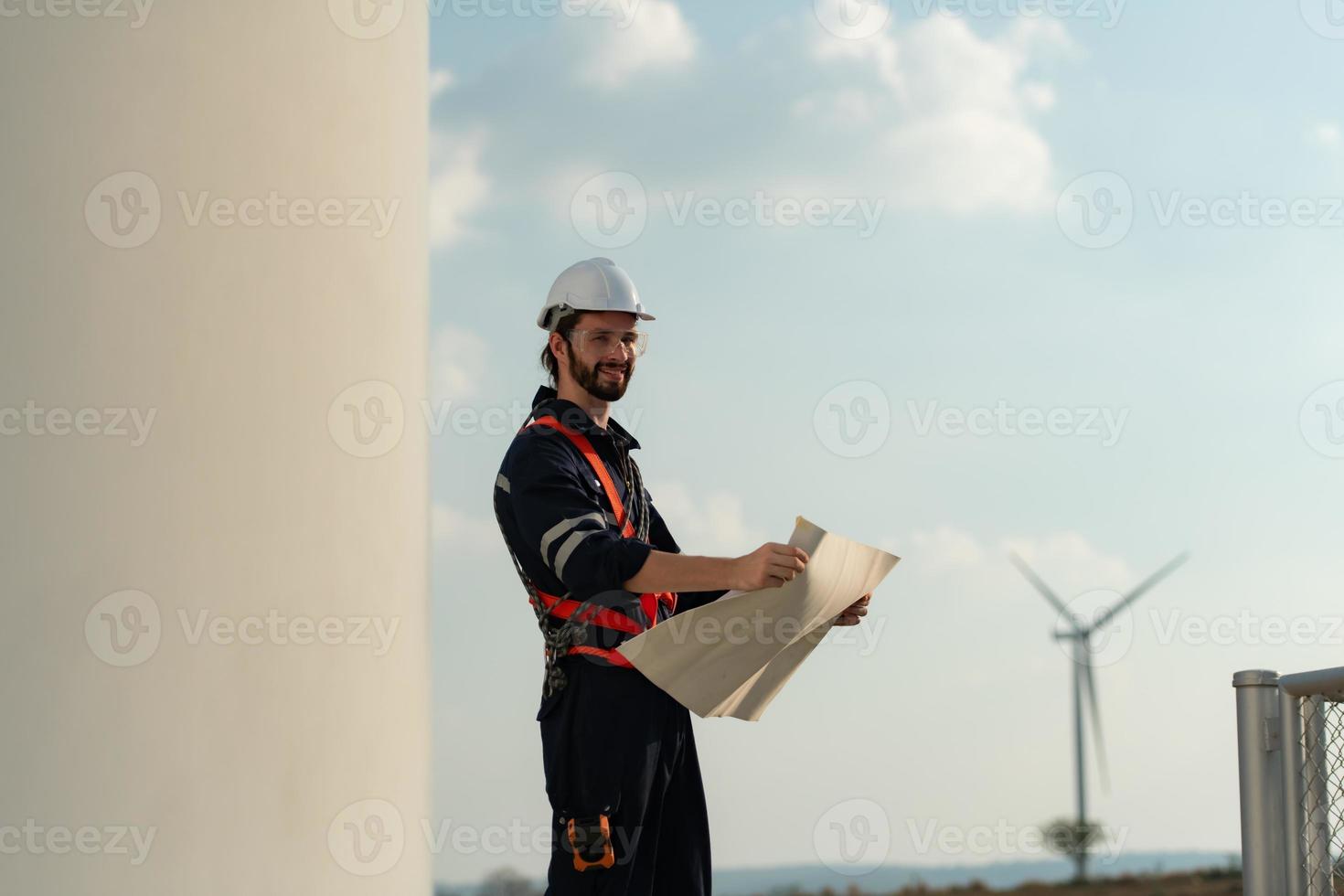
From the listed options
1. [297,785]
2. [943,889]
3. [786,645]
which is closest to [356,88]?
[297,785]

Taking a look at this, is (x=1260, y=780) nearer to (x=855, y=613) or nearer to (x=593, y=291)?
(x=855, y=613)

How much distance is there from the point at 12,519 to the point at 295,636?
1234 mm

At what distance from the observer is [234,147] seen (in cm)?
638

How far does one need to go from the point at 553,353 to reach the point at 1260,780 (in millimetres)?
2442

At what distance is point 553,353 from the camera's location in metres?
5.00

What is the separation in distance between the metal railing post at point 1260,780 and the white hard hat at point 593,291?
2.11 metres

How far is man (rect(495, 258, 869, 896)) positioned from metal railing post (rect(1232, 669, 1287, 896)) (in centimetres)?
117

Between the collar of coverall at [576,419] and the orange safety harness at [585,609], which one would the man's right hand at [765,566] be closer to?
the orange safety harness at [585,609]
